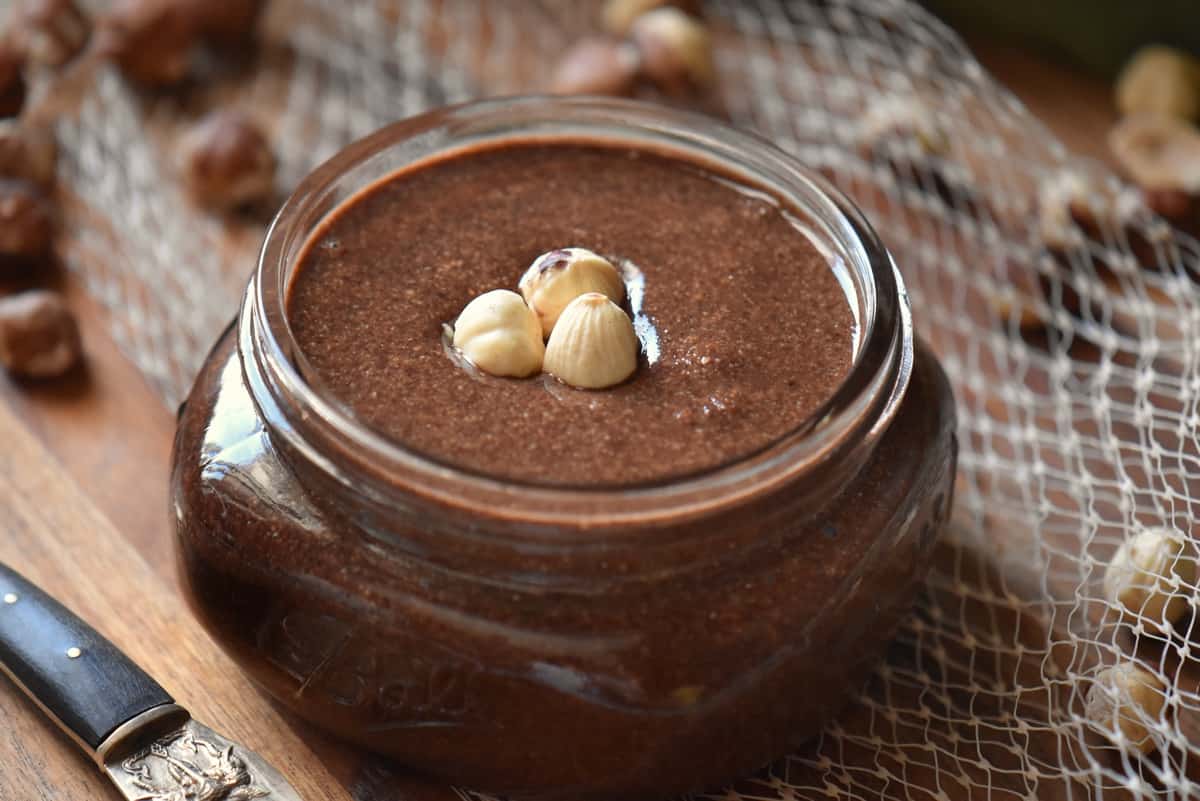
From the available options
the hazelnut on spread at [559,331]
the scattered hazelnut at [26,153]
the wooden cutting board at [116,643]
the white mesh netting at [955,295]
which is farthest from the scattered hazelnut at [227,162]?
the hazelnut on spread at [559,331]

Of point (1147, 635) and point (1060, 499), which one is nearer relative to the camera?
point (1147, 635)

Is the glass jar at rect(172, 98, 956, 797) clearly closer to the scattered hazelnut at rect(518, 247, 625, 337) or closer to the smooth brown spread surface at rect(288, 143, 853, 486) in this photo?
the smooth brown spread surface at rect(288, 143, 853, 486)

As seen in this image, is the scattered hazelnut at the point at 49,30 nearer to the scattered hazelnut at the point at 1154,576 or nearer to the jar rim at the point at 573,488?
the jar rim at the point at 573,488

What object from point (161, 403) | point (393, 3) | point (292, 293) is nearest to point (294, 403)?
point (292, 293)

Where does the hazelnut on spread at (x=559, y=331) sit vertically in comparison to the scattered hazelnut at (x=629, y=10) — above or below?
above

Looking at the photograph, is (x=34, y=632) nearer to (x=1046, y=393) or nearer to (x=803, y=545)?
(x=803, y=545)

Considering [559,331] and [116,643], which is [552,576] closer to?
[559,331]

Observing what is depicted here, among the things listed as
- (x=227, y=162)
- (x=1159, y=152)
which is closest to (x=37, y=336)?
(x=227, y=162)
